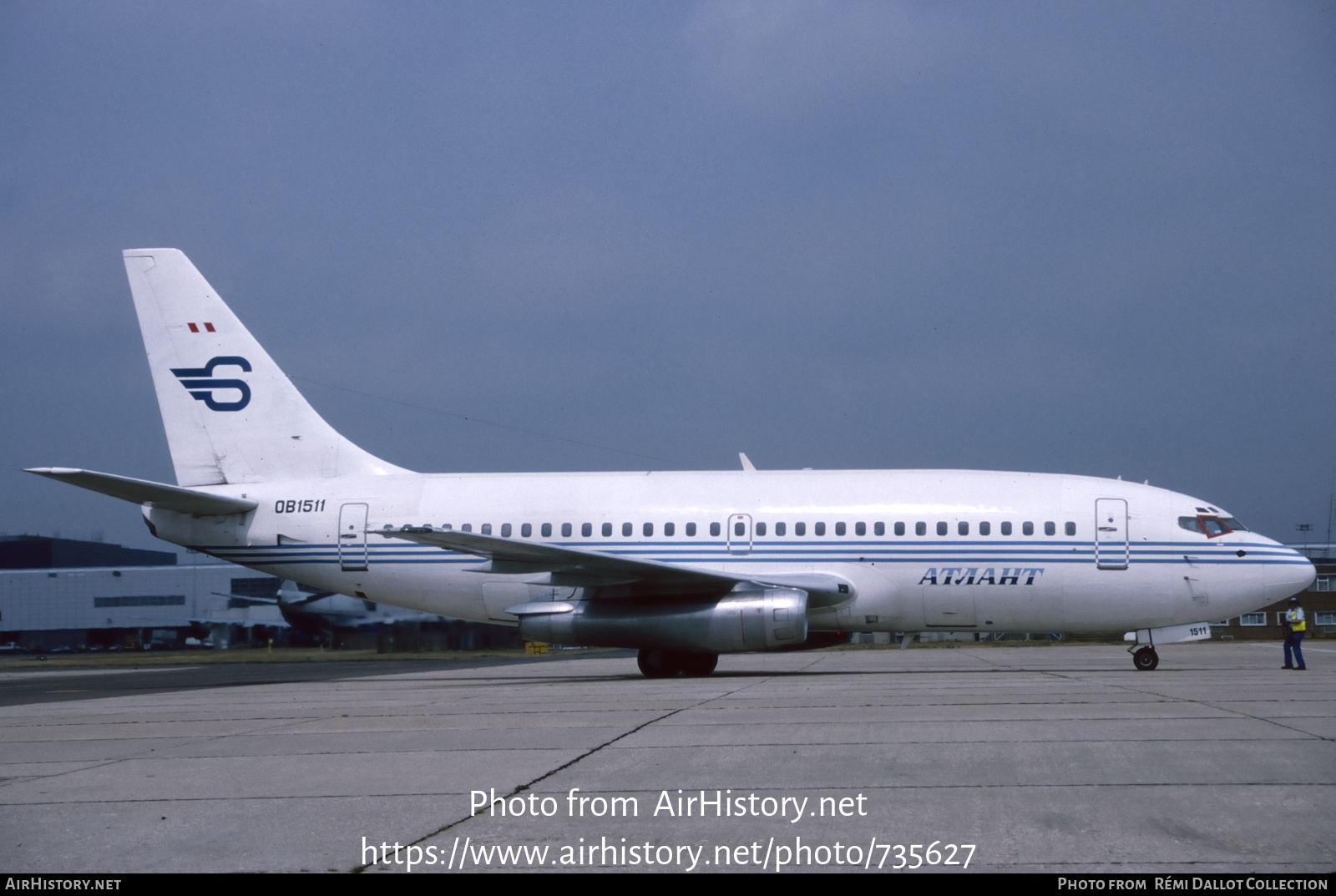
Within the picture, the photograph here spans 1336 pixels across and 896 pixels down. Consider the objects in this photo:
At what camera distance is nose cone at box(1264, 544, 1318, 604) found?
1931 centimetres

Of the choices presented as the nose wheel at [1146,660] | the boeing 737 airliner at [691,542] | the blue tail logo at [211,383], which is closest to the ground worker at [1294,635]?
the boeing 737 airliner at [691,542]

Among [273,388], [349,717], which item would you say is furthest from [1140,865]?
[273,388]

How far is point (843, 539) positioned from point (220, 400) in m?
11.7

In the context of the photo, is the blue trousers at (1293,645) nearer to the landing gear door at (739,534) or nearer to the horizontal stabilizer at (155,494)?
the landing gear door at (739,534)

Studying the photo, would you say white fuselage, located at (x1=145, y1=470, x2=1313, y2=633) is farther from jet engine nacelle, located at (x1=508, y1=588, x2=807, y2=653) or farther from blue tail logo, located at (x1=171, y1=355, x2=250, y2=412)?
blue tail logo, located at (x1=171, y1=355, x2=250, y2=412)

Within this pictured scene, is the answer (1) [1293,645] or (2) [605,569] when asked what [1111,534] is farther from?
(2) [605,569]

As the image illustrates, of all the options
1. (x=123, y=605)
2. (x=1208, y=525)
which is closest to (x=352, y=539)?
(x=1208, y=525)

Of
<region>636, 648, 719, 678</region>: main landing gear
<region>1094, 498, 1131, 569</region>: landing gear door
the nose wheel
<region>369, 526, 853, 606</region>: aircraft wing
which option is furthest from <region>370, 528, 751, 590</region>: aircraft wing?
the nose wheel

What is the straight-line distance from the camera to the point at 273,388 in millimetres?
23141

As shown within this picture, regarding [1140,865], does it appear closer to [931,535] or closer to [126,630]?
[931,535]

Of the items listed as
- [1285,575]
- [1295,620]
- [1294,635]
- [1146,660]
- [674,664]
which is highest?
[1285,575]

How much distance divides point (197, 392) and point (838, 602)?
1238cm

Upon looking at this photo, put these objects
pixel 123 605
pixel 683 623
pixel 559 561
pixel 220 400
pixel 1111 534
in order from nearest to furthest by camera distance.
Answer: pixel 559 561 < pixel 683 623 < pixel 1111 534 < pixel 220 400 < pixel 123 605

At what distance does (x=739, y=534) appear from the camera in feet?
66.8
